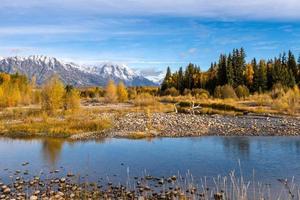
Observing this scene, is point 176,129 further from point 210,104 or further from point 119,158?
point 210,104

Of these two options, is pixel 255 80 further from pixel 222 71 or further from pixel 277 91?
pixel 277 91

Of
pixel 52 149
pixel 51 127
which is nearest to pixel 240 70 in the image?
pixel 51 127

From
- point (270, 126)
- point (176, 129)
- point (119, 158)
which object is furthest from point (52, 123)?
point (270, 126)

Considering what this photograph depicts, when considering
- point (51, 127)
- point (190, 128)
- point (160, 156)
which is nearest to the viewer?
point (160, 156)

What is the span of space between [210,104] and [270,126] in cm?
1775

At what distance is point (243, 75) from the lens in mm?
65750

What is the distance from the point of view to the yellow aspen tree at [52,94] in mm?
34875

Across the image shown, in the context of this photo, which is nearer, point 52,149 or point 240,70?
point 52,149

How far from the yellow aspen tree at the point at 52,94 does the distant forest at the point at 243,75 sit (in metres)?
33.5

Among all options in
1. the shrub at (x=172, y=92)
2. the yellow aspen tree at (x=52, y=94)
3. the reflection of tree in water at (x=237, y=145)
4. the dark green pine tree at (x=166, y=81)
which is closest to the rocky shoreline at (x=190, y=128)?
the reflection of tree in water at (x=237, y=145)

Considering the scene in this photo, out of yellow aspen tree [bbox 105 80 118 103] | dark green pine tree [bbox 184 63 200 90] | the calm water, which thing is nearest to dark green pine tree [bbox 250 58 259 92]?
dark green pine tree [bbox 184 63 200 90]

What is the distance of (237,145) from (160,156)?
5.09m

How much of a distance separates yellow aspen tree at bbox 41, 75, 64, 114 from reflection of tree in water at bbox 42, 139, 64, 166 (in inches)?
450

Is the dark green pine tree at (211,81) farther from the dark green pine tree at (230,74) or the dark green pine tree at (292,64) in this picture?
the dark green pine tree at (292,64)
